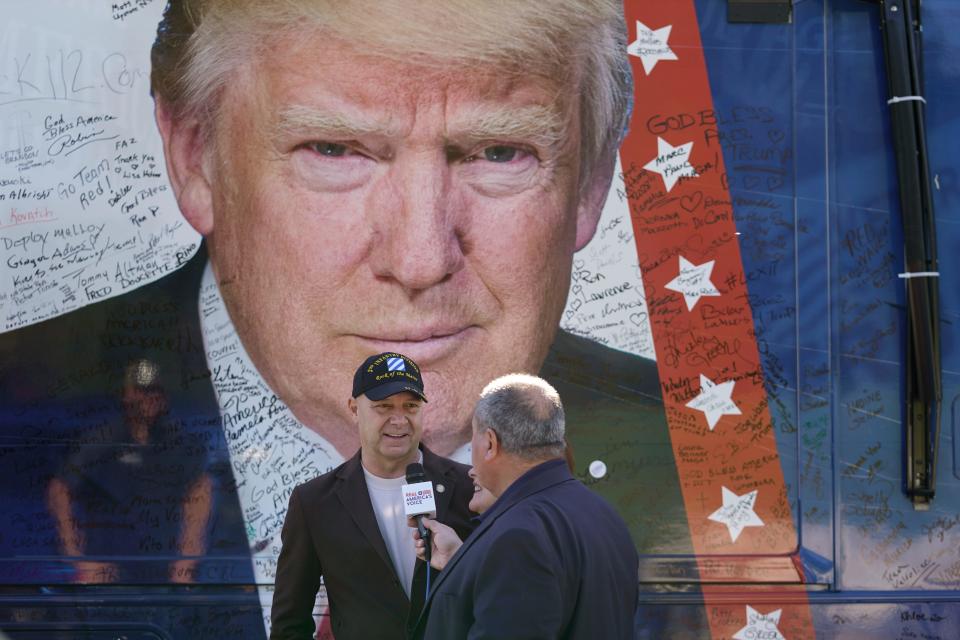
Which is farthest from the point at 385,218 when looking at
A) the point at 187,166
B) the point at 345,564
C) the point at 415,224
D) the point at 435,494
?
the point at 345,564

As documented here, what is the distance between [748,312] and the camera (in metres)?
4.39

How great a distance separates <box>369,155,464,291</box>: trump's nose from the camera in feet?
14.1

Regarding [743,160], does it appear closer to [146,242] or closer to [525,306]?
[525,306]

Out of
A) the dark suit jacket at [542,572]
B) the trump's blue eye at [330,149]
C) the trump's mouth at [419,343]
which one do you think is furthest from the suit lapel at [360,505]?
the trump's blue eye at [330,149]

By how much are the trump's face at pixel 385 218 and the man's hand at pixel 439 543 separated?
1.38m

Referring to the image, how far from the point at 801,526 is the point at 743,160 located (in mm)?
1402

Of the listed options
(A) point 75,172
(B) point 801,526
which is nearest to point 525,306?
(B) point 801,526

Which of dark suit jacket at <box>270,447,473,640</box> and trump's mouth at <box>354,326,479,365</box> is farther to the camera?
trump's mouth at <box>354,326,479,365</box>

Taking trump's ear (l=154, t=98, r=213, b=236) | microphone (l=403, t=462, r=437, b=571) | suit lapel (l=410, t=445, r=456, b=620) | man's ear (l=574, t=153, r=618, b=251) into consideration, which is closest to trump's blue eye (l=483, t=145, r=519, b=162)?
man's ear (l=574, t=153, r=618, b=251)

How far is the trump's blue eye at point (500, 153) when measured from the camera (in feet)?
14.4

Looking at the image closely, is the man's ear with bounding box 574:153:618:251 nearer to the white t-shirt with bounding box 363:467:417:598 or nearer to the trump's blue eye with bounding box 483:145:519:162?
the trump's blue eye with bounding box 483:145:519:162

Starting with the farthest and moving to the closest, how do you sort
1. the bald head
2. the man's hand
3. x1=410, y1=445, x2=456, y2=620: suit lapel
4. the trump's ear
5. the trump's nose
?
the trump's ear < the trump's nose < x1=410, y1=445, x2=456, y2=620: suit lapel < the man's hand < the bald head

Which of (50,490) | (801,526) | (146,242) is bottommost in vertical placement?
(801,526)

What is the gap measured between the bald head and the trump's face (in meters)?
1.64
